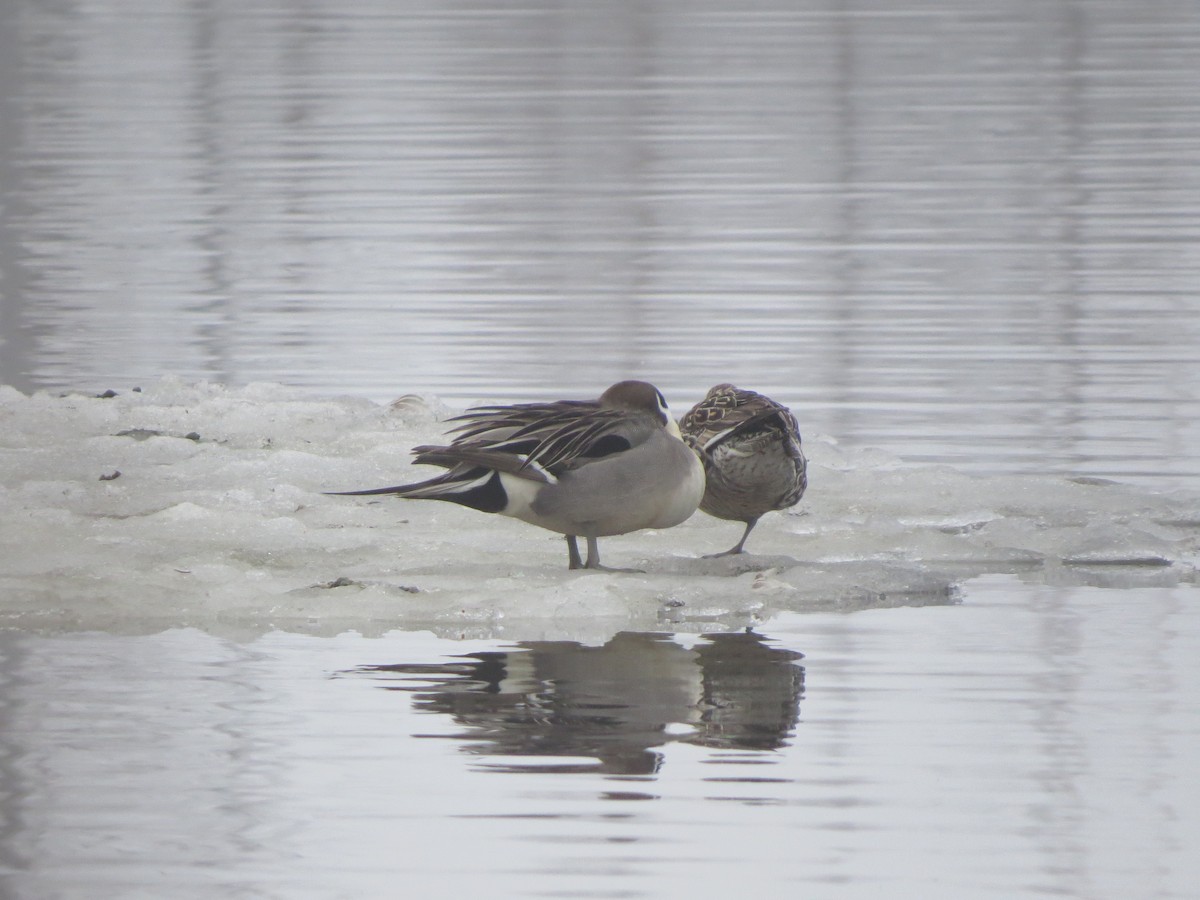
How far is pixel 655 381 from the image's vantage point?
37.6ft

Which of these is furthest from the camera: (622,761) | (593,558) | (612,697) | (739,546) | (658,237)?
(658,237)

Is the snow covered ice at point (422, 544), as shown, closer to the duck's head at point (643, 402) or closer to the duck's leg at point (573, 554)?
the duck's leg at point (573, 554)

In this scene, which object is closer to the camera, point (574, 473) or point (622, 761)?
point (622, 761)

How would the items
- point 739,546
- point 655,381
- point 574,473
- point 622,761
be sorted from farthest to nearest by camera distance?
point 655,381 < point 739,546 < point 574,473 < point 622,761

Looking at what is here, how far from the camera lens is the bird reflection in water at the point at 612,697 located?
209 inches

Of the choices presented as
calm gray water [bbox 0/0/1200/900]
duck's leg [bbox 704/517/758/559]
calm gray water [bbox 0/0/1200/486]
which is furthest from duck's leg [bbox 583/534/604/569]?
calm gray water [bbox 0/0/1200/486]

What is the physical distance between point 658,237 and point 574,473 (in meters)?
11.4

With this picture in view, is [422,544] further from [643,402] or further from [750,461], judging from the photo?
[750,461]

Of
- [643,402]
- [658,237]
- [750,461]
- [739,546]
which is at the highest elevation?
[643,402]

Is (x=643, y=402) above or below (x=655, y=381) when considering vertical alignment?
above

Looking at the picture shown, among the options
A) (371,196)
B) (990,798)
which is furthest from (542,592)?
(371,196)

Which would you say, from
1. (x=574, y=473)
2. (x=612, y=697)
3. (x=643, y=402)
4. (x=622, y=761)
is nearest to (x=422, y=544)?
(x=574, y=473)

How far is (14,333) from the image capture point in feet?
44.6

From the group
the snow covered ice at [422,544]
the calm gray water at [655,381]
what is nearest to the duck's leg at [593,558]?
the snow covered ice at [422,544]
